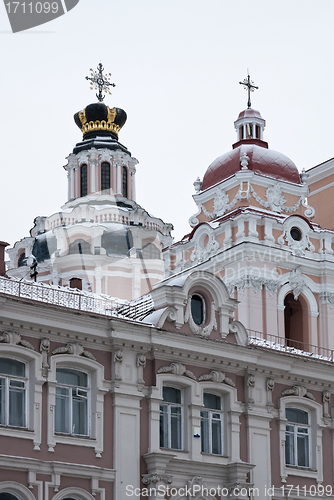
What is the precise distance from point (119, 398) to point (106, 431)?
3.03 ft

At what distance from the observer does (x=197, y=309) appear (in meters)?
32.5

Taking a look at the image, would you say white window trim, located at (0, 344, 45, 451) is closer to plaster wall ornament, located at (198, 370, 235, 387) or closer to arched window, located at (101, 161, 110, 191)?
plaster wall ornament, located at (198, 370, 235, 387)

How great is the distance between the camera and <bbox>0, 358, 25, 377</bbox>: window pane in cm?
2845

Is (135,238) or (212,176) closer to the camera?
(212,176)

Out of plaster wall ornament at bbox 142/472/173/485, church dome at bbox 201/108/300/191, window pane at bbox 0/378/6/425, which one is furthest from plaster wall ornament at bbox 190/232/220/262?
window pane at bbox 0/378/6/425

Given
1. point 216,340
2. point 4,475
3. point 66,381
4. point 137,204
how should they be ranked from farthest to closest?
point 137,204 < point 216,340 < point 66,381 < point 4,475

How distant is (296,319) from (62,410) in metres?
20.2

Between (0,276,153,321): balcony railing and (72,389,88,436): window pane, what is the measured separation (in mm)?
2382

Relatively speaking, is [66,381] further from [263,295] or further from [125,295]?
[125,295]

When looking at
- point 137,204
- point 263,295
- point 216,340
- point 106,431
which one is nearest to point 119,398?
point 106,431

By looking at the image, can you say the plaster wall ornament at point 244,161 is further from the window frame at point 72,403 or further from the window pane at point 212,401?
the window frame at point 72,403

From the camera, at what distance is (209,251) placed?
48000 mm

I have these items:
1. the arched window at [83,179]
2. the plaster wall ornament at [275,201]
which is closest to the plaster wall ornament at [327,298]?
the plaster wall ornament at [275,201]

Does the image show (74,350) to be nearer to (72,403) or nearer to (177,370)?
(72,403)
